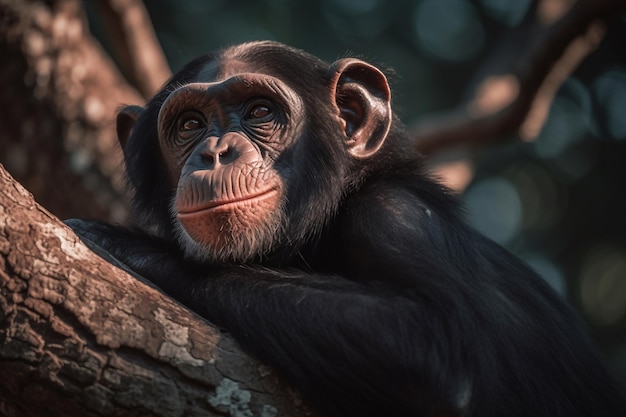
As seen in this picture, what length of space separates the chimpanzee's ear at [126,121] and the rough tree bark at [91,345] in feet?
7.74

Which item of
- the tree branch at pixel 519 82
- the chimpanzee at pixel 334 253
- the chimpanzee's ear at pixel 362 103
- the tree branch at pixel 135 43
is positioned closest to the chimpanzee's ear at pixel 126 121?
the chimpanzee at pixel 334 253

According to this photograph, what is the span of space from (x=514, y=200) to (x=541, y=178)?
71 cm

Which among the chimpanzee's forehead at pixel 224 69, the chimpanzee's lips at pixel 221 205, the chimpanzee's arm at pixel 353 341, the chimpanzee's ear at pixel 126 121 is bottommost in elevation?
the chimpanzee's arm at pixel 353 341

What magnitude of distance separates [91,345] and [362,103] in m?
2.51

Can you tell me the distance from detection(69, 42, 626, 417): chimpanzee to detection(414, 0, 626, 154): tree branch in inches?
138

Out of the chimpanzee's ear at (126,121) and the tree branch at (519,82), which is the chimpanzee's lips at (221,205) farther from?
the tree branch at (519,82)

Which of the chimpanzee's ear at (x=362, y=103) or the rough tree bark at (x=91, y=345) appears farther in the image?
the chimpanzee's ear at (x=362, y=103)

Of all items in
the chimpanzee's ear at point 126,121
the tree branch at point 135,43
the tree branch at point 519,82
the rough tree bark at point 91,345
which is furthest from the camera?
the tree branch at point 135,43

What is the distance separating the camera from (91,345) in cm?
291

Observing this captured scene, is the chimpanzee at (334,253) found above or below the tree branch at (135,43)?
below

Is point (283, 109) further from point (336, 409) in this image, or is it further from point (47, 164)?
point (47, 164)

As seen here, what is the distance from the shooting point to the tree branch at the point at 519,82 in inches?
319

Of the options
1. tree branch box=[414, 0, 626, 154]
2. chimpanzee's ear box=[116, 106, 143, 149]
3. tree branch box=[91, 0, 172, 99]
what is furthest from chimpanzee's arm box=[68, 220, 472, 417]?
tree branch box=[91, 0, 172, 99]

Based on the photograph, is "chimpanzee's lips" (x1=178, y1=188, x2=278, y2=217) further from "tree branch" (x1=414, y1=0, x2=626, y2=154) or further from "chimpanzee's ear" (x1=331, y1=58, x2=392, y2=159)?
"tree branch" (x1=414, y1=0, x2=626, y2=154)
